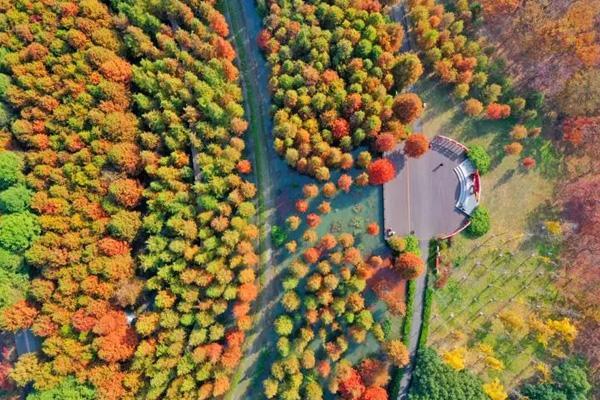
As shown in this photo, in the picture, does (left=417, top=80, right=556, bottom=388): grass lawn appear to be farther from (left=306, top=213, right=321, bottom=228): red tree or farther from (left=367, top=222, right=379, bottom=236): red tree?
(left=306, top=213, right=321, bottom=228): red tree

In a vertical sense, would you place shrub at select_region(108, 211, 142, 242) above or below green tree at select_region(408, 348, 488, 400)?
above

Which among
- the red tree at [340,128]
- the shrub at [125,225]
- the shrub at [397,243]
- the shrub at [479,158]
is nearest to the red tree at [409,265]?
the shrub at [397,243]

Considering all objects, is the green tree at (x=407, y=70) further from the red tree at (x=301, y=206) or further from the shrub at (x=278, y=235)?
the shrub at (x=278, y=235)

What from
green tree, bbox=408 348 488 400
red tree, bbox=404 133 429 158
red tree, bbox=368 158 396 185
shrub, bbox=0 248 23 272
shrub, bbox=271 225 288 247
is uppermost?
shrub, bbox=0 248 23 272

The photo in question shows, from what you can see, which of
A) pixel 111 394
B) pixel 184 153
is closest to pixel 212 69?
pixel 184 153

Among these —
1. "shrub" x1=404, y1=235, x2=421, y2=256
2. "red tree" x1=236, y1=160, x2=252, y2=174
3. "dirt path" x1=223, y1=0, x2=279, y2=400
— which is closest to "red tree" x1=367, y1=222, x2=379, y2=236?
"shrub" x1=404, y1=235, x2=421, y2=256

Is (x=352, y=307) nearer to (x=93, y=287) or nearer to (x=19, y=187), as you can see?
(x=93, y=287)

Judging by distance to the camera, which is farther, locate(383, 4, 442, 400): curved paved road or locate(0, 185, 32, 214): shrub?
locate(383, 4, 442, 400): curved paved road
